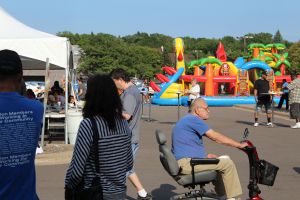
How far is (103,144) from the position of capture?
12.8ft

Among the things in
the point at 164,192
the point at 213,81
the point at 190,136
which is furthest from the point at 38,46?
the point at 213,81

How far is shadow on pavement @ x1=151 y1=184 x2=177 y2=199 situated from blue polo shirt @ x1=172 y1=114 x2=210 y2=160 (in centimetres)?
154

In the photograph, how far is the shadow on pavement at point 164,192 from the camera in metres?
7.76

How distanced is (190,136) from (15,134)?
138 inches

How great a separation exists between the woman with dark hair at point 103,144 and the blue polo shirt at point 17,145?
0.77 metres

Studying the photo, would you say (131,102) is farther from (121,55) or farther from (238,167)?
(121,55)

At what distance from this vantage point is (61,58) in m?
12.2

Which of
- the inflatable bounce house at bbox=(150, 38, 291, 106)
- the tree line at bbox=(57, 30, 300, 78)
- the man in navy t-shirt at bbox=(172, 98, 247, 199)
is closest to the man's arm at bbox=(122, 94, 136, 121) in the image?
the man in navy t-shirt at bbox=(172, 98, 247, 199)

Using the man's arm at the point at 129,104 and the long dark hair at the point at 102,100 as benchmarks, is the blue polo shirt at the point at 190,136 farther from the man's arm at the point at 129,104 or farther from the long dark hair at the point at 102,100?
the long dark hair at the point at 102,100

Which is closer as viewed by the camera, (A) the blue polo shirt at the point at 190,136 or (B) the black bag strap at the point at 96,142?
(B) the black bag strap at the point at 96,142

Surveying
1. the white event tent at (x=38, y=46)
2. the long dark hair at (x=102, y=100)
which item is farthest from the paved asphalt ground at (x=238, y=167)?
the long dark hair at (x=102, y=100)

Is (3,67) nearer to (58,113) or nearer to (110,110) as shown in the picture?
(110,110)

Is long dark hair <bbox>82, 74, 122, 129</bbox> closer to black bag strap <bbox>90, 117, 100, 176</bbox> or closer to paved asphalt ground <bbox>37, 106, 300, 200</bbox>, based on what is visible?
black bag strap <bbox>90, 117, 100, 176</bbox>

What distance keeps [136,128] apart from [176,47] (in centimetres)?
3396
